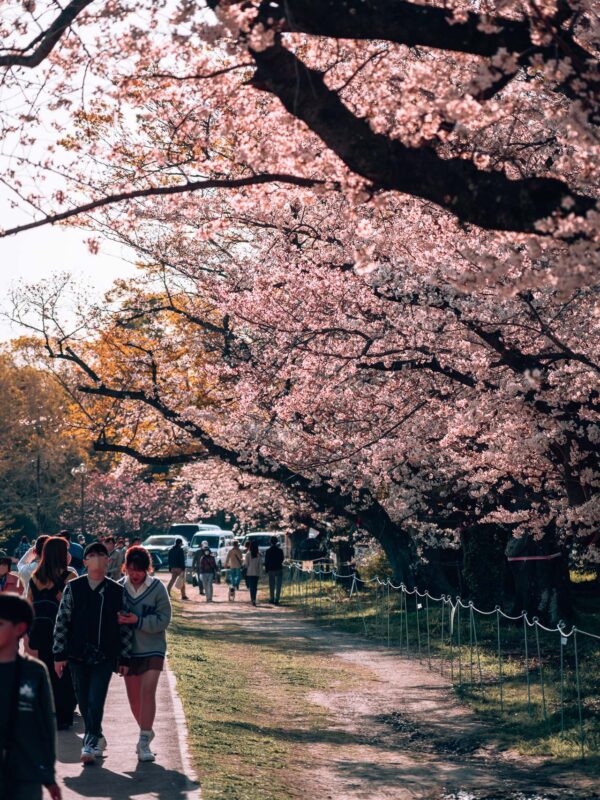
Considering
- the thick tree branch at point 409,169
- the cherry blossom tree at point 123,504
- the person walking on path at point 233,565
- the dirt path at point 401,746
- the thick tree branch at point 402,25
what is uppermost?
the cherry blossom tree at point 123,504

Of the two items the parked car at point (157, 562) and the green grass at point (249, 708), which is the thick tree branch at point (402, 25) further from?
the parked car at point (157, 562)

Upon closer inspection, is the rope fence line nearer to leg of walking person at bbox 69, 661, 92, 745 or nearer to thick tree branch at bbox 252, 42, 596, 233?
leg of walking person at bbox 69, 661, 92, 745

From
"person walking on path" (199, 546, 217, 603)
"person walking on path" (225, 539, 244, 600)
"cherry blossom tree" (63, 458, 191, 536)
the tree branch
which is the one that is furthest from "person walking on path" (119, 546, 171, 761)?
"cherry blossom tree" (63, 458, 191, 536)

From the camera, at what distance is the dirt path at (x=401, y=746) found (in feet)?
36.4

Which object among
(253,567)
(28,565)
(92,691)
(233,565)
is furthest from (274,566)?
(92,691)

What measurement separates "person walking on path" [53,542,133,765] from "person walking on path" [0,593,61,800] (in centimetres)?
453

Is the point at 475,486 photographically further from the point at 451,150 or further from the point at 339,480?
the point at 451,150

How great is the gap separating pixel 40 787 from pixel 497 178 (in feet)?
14.4

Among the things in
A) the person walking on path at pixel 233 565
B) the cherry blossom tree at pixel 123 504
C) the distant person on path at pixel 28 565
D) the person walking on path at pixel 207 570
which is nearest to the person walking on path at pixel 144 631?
the distant person on path at pixel 28 565

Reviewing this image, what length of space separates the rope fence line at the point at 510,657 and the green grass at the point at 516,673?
0.05ft

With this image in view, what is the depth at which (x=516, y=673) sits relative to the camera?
18234 millimetres

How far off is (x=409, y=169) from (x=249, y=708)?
31.3 feet

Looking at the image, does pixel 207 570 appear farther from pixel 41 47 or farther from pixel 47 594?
pixel 41 47

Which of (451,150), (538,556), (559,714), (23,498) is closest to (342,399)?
(538,556)
